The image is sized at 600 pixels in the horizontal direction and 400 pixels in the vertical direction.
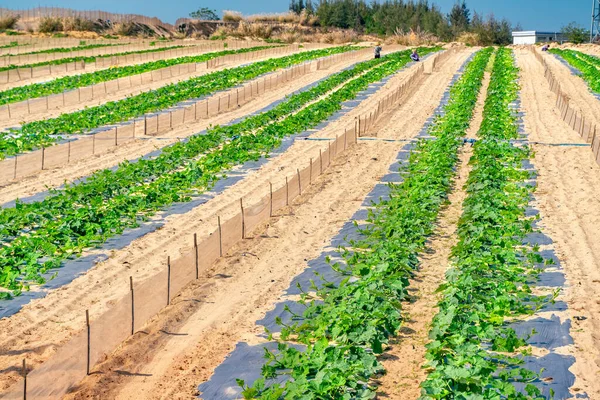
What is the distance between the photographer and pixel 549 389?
372 inches

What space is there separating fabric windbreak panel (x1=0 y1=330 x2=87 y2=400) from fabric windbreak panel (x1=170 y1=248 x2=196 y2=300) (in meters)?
2.68

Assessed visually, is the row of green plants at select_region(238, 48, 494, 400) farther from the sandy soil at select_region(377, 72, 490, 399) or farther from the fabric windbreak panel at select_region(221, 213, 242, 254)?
the fabric windbreak panel at select_region(221, 213, 242, 254)

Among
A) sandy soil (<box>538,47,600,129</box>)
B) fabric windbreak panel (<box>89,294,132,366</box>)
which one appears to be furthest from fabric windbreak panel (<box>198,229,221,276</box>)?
sandy soil (<box>538,47,600,129</box>)

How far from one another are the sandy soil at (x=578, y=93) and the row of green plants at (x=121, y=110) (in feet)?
53.1

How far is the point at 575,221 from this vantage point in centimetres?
1669

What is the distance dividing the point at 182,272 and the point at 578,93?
30.4 metres

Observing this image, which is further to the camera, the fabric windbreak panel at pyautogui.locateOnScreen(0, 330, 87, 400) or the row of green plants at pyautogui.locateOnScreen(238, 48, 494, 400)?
the row of green plants at pyautogui.locateOnScreen(238, 48, 494, 400)

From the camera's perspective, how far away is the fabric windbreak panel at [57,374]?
9.05m

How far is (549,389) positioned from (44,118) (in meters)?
25.2

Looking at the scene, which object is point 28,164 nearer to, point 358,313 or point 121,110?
point 121,110

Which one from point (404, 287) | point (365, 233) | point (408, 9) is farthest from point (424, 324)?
point (408, 9)

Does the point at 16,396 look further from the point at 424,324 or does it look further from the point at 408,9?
the point at 408,9

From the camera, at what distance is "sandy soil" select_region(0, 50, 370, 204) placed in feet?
64.8

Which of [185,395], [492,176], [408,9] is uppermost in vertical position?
[408,9]
